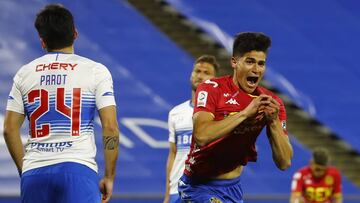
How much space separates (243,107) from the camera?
596 centimetres

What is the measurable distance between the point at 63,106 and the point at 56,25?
0.46 m

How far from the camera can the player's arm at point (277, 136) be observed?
564 cm

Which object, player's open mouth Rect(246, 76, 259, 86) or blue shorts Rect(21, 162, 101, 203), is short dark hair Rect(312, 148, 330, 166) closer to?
player's open mouth Rect(246, 76, 259, 86)

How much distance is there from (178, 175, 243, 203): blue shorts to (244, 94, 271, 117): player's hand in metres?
0.73

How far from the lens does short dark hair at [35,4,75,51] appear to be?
5.30 m

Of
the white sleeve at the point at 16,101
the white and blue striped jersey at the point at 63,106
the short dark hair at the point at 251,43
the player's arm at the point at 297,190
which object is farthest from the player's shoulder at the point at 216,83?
the player's arm at the point at 297,190

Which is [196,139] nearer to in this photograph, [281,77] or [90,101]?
[90,101]

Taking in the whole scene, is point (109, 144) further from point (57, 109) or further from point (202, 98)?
point (202, 98)

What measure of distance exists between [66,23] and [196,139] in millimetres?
1122

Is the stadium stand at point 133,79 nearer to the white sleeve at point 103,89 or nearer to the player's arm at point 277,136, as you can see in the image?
the player's arm at point 277,136

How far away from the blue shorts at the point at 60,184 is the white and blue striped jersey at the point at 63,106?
0.15 ft

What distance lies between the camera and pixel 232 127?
5.62 meters

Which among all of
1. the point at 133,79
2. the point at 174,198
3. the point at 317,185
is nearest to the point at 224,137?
the point at 174,198

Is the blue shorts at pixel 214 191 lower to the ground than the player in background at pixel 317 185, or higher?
lower
